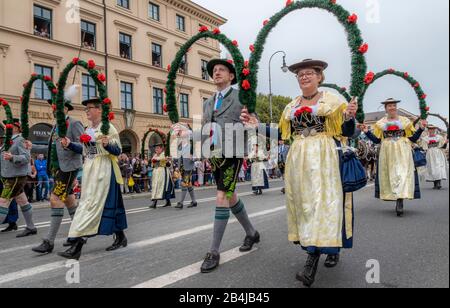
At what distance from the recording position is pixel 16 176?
264 inches

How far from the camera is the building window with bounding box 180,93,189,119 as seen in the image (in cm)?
3356

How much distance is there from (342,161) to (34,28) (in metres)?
24.6

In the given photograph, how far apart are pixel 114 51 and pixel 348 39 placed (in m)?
26.6

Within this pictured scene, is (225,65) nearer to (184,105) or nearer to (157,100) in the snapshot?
(157,100)

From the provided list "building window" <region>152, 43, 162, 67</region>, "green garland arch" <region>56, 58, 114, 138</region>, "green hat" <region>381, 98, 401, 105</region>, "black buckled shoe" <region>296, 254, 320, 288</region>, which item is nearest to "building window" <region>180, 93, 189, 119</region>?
"building window" <region>152, 43, 162, 67</region>

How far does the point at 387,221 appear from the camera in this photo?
20.9 ft

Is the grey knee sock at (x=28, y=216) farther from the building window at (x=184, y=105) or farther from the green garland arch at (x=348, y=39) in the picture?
the building window at (x=184, y=105)

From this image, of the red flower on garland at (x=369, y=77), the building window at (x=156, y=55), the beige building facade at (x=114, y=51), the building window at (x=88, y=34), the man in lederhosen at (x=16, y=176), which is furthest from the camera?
the building window at (x=156, y=55)

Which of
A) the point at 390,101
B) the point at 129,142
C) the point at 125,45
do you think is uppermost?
the point at 125,45

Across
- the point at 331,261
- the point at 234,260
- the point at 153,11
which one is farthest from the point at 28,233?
the point at 153,11

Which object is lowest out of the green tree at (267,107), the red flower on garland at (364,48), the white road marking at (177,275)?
the white road marking at (177,275)

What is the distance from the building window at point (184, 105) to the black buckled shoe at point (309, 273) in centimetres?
3048

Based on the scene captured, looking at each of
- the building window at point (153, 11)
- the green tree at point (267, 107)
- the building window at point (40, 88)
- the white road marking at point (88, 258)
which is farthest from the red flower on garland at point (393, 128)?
the green tree at point (267, 107)

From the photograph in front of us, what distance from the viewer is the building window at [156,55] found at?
103 feet
